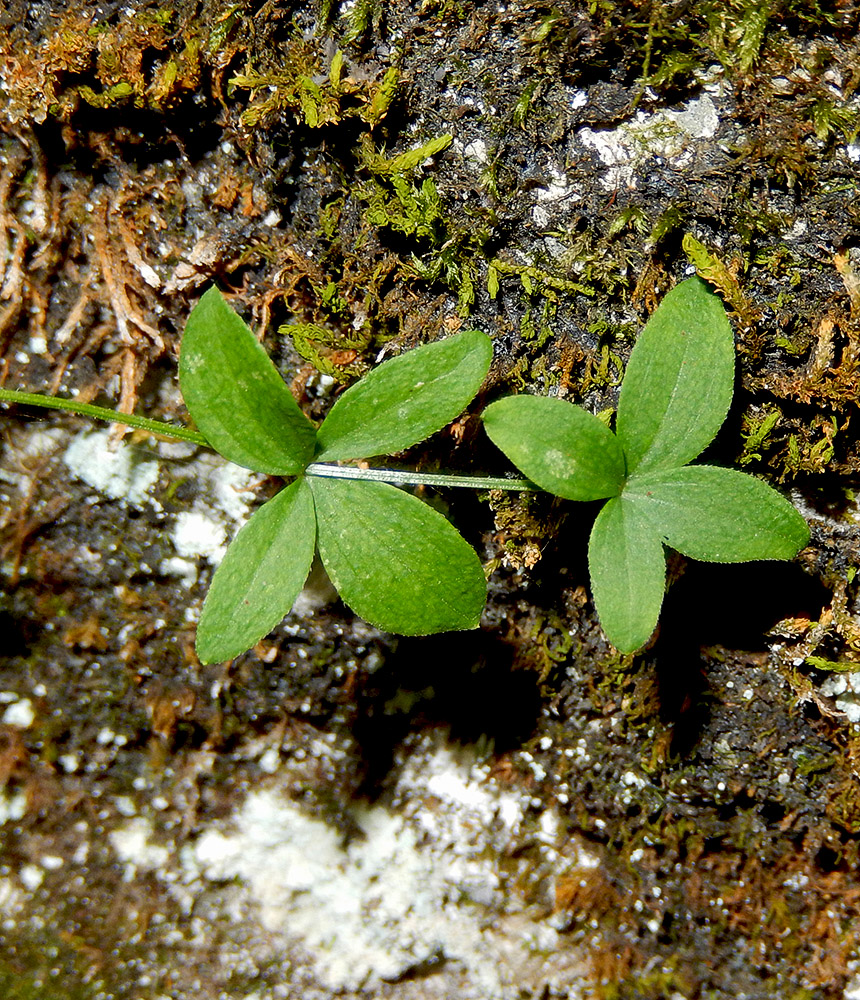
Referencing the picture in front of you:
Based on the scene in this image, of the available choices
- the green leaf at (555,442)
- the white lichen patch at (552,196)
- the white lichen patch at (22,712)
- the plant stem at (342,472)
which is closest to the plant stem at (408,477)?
the plant stem at (342,472)

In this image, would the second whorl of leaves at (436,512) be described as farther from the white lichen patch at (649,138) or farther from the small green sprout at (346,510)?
the white lichen patch at (649,138)

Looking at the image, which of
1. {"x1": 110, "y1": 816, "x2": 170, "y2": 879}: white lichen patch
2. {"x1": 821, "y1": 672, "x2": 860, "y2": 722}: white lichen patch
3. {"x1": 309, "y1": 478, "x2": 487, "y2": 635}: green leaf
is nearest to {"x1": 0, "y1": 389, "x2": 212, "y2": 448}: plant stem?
{"x1": 309, "y1": 478, "x2": 487, "y2": 635}: green leaf

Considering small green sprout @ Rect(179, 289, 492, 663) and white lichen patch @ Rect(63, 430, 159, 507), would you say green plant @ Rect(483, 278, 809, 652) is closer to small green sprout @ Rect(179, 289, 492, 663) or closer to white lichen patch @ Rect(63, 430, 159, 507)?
small green sprout @ Rect(179, 289, 492, 663)

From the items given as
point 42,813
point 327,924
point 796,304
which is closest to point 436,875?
point 327,924

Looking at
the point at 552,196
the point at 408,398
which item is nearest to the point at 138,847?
the point at 408,398

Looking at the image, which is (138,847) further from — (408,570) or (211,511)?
(408,570)

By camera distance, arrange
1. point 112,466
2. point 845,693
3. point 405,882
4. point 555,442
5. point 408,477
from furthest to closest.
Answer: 1. point 405,882
2. point 112,466
3. point 845,693
4. point 408,477
5. point 555,442
